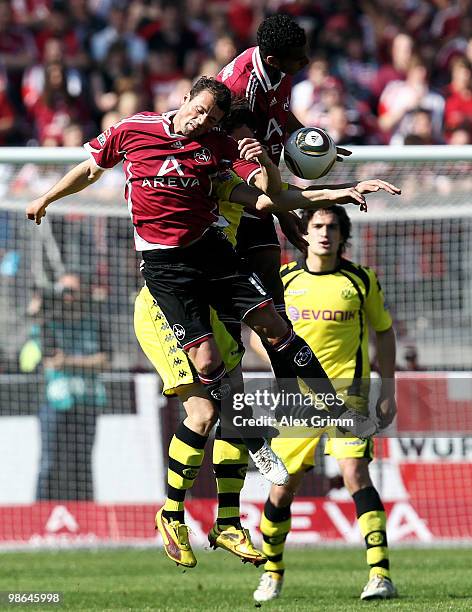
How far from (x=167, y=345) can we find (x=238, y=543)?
1.37 metres

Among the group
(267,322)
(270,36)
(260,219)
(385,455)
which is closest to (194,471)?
(267,322)

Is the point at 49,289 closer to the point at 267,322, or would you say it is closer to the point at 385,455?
the point at 385,455

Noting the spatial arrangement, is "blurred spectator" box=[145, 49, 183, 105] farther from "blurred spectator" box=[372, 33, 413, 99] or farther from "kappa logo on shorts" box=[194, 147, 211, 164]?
"kappa logo on shorts" box=[194, 147, 211, 164]

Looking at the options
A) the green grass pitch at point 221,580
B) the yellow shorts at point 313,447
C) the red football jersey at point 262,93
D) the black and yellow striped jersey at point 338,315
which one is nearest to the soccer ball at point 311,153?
the red football jersey at point 262,93

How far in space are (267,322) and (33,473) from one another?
5.24 metres

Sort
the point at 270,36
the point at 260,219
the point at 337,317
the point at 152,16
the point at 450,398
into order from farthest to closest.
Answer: the point at 152,16 < the point at 450,398 < the point at 337,317 < the point at 260,219 < the point at 270,36

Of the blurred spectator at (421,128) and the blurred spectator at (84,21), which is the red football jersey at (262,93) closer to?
the blurred spectator at (421,128)

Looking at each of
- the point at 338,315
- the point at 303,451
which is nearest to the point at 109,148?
the point at 338,315

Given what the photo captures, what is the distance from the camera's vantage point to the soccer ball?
845cm

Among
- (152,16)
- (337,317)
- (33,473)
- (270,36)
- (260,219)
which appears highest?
(152,16)

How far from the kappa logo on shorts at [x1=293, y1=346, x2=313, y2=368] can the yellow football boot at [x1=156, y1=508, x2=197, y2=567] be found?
1.35 m

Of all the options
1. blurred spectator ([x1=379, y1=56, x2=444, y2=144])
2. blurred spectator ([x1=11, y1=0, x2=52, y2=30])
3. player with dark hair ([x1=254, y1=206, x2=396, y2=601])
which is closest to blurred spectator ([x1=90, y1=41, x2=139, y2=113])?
blurred spectator ([x1=11, y1=0, x2=52, y2=30])

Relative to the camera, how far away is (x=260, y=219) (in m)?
9.17

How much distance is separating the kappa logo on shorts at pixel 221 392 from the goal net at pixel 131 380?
14.9 ft
